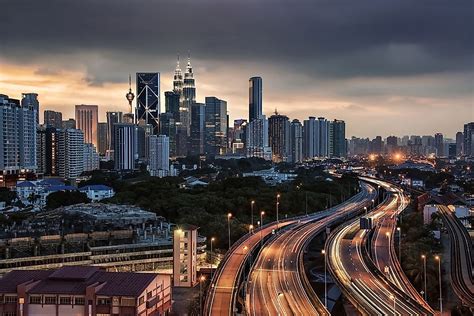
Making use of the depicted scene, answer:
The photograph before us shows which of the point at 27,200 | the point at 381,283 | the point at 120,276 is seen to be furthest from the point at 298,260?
the point at 27,200

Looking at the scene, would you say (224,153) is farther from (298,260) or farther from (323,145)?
(298,260)

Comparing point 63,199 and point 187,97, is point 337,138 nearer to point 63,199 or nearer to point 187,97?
point 187,97

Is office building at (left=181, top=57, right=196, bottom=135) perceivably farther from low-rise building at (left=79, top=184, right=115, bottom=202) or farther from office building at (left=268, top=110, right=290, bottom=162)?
low-rise building at (left=79, top=184, right=115, bottom=202)

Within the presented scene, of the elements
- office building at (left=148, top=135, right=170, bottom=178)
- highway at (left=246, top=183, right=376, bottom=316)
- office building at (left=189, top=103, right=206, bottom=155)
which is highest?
office building at (left=189, top=103, right=206, bottom=155)

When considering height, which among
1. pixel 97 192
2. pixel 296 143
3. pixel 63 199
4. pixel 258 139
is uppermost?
pixel 258 139

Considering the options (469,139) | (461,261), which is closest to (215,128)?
(469,139)

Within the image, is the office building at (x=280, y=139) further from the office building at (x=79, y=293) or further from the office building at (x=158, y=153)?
the office building at (x=79, y=293)

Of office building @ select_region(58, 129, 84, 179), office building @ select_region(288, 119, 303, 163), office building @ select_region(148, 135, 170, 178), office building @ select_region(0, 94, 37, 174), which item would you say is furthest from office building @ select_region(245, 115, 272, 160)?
office building @ select_region(0, 94, 37, 174)
